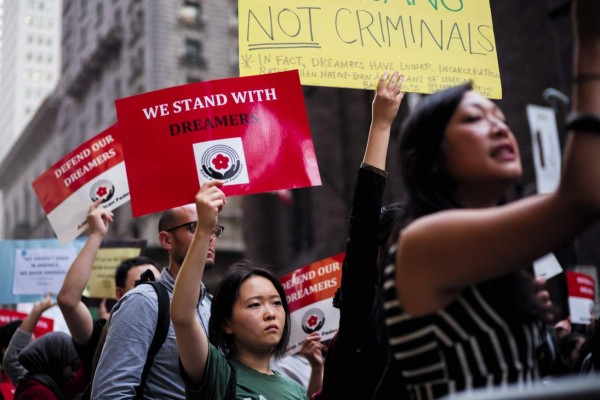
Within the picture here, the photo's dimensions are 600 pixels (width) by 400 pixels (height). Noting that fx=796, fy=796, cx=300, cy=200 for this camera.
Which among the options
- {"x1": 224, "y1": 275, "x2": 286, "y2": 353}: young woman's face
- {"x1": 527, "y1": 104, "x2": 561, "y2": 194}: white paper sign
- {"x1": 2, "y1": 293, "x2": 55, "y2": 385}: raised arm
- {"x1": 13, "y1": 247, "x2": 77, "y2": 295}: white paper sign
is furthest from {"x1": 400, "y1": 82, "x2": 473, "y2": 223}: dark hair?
{"x1": 527, "y1": 104, "x2": 561, "y2": 194}: white paper sign

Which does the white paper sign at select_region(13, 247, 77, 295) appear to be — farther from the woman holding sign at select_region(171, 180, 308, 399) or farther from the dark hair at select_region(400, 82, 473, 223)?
the dark hair at select_region(400, 82, 473, 223)

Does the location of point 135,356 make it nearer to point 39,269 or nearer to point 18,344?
point 18,344

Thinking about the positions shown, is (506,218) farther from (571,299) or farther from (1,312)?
(1,312)

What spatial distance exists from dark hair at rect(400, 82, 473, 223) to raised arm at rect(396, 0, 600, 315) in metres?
0.18

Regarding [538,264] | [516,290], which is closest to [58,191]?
[538,264]

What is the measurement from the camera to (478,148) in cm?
194

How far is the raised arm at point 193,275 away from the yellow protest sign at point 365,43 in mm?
1228

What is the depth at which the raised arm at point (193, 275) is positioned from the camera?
272 centimetres

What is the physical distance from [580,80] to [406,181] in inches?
20.4

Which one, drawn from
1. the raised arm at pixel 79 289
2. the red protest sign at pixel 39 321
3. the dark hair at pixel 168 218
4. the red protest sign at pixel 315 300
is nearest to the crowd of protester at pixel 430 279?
the dark hair at pixel 168 218

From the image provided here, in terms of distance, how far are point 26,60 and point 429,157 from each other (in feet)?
338

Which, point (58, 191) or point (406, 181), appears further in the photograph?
point (58, 191)

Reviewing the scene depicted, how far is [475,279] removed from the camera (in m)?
1.79

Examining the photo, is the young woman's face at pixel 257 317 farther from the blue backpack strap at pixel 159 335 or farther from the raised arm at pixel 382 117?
the raised arm at pixel 382 117
